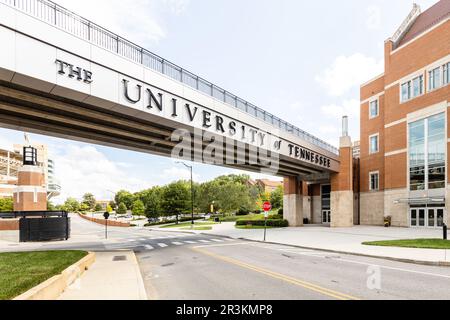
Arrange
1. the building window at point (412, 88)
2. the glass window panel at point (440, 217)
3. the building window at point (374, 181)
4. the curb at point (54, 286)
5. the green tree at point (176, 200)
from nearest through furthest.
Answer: the curb at point (54, 286) → the glass window panel at point (440, 217) → the building window at point (412, 88) → the building window at point (374, 181) → the green tree at point (176, 200)

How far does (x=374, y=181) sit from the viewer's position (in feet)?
127

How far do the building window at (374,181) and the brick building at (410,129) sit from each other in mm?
118

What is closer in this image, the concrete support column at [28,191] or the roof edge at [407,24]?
the concrete support column at [28,191]

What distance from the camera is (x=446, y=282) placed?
8.34 metres

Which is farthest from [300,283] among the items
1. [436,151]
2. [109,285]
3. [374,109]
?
[374,109]

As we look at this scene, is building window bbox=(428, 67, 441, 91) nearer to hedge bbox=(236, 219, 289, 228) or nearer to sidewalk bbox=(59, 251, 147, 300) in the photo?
hedge bbox=(236, 219, 289, 228)

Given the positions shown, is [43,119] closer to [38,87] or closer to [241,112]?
[38,87]

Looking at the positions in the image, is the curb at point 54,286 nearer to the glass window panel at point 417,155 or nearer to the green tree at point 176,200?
the glass window panel at point 417,155

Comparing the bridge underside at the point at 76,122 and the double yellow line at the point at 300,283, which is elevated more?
the bridge underside at the point at 76,122

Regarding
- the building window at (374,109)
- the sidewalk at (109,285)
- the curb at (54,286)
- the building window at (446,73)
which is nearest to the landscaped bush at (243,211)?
the building window at (374,109)

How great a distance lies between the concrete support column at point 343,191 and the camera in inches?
1436

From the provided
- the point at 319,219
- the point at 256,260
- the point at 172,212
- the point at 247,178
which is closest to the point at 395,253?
the point at 256,260

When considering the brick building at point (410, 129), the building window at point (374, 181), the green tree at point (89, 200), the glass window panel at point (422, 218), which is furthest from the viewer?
the green tree at point (89, 200)

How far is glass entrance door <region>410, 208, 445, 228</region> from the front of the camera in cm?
2951
